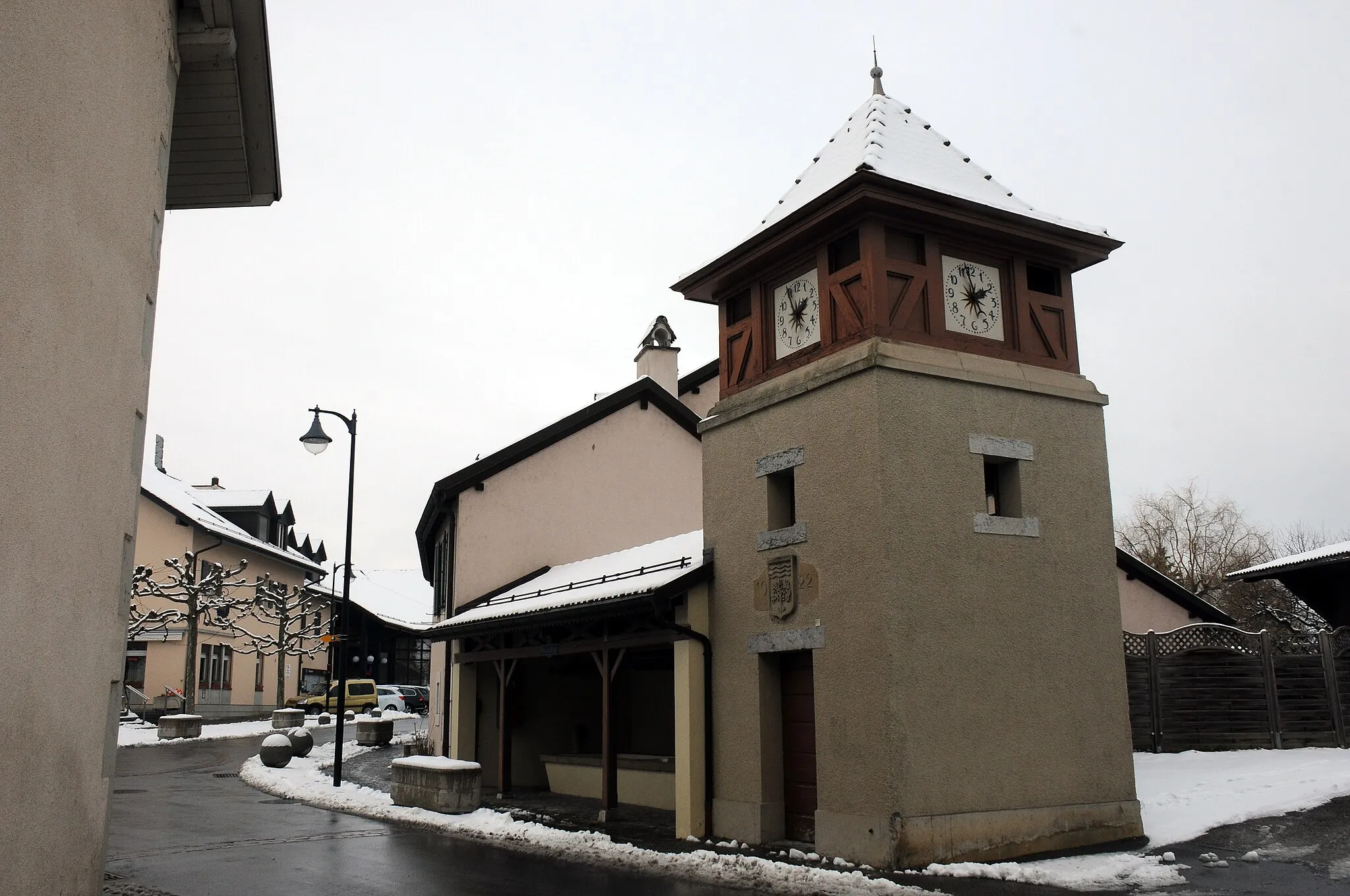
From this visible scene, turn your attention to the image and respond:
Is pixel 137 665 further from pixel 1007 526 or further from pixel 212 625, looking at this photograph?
pixel 1007 526

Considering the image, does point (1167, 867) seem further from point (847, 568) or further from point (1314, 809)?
point (847, 568)

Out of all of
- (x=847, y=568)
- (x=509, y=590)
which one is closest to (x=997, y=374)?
(x=847, y=568)

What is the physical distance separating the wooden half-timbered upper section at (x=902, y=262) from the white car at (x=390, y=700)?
40.9m

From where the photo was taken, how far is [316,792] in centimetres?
2072

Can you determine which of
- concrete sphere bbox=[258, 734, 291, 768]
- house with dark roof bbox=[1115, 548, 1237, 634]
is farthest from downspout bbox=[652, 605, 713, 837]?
concrete sphere bbox=[258, 734, 291, 768]

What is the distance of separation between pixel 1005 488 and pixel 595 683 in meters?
10.8

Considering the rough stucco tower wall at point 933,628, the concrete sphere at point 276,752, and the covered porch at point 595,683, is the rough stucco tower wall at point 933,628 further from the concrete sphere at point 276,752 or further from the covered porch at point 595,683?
the concrete sphere at point 276,752

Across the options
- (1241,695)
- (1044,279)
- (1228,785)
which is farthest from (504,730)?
(1241,695)

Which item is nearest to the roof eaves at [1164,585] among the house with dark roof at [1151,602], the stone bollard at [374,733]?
the house with dark roof at [1151,602]

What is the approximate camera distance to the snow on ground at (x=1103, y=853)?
11.1 metres

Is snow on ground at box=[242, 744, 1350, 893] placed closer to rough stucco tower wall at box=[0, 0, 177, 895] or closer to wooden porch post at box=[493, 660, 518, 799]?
wooden porch post at box=[493, 660, 518, 799]

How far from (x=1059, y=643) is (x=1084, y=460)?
2399mm

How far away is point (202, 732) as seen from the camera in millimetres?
38312

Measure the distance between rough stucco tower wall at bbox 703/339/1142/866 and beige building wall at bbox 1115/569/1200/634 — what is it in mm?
9853
